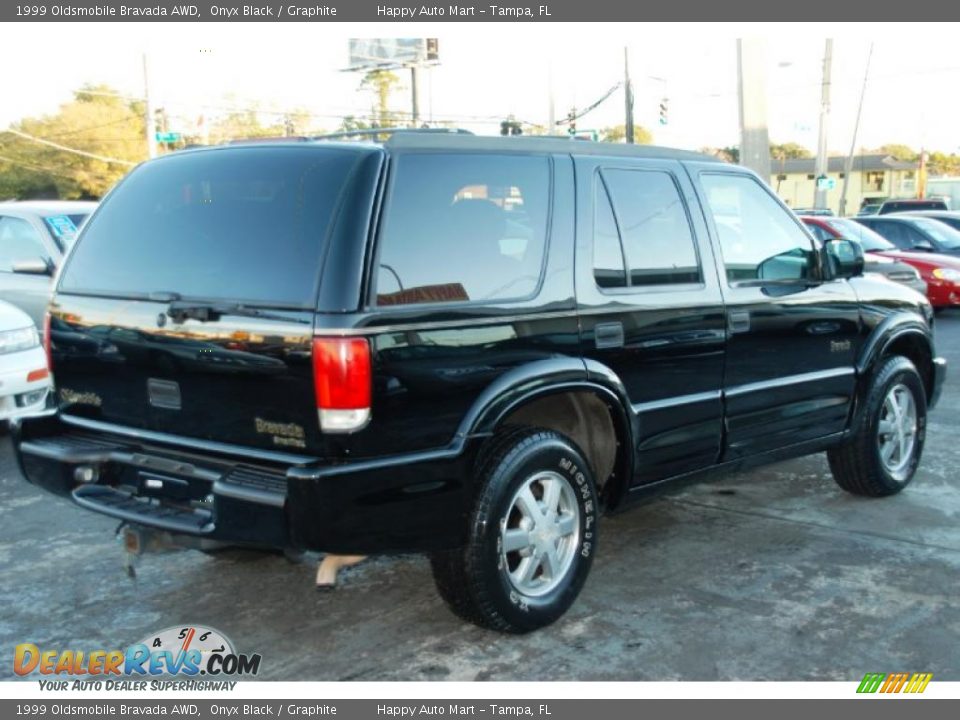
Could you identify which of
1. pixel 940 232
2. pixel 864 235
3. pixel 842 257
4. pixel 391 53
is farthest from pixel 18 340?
pixel 391 53

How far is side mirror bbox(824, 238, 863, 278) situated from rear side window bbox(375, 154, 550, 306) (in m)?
2.04

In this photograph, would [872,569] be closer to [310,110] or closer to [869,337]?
[869,337]

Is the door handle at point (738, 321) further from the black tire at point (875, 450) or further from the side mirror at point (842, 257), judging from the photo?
the black tire at point (875, 450)

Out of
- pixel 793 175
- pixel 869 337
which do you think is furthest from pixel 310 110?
pixel 793 175

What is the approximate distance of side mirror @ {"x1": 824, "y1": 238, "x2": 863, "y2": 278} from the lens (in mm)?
5484

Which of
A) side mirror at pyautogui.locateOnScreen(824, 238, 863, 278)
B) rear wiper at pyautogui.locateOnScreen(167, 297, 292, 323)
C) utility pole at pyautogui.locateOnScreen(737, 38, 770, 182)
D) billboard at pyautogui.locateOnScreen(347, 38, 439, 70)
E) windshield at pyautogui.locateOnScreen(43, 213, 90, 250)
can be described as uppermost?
billboard at pyautogui.locateOnScreen(347, 38, 439, 70)

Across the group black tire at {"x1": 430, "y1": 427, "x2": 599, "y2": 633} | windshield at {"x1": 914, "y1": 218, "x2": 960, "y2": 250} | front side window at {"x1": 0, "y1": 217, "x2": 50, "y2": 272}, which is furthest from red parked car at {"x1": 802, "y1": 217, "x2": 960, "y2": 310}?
black tire at {"x1": 430, "y1": 427, "x2": 599, "y2": 633}

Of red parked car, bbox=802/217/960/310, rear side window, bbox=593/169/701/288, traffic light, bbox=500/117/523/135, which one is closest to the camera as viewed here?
rear side window, bbox=593/169/701/288

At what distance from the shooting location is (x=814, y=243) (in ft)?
17.8

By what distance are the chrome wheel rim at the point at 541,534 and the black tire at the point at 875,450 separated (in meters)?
2.23

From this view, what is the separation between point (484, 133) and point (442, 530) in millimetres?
1582

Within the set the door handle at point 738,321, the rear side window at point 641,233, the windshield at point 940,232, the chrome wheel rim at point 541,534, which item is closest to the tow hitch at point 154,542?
the chrome wheel rim at point 541,534

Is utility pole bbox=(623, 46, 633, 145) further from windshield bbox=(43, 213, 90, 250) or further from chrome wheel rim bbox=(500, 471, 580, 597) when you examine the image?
chrome wheel rim bbox=(500, 471, 580, 597)

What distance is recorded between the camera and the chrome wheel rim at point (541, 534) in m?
3.97
